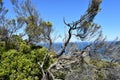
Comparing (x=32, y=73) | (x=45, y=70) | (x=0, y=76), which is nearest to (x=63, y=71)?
(x=45, y=70)

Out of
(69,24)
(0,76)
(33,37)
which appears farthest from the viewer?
(33,37)

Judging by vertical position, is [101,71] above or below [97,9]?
below

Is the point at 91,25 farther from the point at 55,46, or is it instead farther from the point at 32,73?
the point at 32,73

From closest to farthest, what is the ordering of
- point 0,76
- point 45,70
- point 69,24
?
1. point 0,76
2. point 45,70
3. point 69,24

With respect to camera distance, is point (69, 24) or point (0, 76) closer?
point (0, 76)

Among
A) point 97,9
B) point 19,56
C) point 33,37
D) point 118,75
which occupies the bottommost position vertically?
point 118,75

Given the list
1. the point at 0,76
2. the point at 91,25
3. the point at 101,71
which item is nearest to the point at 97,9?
the point at 91,25

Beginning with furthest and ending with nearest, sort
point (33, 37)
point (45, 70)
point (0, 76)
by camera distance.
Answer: point (33, 37) → point (45, 70) → point (0, 76)

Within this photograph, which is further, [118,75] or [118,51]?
[118,51]

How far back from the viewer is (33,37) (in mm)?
17750

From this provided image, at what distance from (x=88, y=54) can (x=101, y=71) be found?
4.41 feet

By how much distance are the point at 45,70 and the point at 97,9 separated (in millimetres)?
5843

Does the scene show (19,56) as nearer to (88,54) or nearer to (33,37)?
(33,37)

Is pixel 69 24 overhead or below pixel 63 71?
overhead
